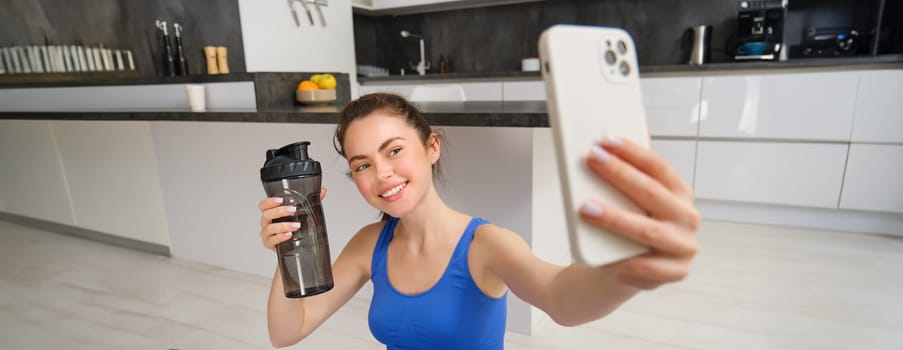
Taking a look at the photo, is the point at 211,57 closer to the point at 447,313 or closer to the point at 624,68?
the point at 447,313

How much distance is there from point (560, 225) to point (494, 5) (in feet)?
8.92

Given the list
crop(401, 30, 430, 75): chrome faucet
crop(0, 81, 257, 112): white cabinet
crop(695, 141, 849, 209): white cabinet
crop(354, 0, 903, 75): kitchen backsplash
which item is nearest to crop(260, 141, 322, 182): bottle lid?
crop(0, 81, 257, 112): white cabinet

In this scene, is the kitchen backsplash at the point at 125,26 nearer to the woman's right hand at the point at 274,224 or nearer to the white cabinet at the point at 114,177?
the white cabinet at the point at 114,177

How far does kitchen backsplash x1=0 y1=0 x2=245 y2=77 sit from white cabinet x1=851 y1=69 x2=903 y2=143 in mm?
3524

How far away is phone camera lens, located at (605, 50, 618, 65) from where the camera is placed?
1.51ft

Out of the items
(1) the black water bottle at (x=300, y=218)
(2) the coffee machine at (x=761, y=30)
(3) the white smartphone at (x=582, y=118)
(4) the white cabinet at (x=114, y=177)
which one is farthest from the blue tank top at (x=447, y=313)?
(2) the coffee machine at (x=761, y=30)

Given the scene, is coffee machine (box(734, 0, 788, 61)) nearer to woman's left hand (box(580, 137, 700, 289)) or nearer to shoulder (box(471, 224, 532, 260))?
shoulder (box(471, 224, 532, 260))

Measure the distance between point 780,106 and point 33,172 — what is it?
414cm

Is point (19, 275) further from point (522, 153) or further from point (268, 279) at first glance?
point (522, 153)

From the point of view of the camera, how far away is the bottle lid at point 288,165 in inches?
26.2

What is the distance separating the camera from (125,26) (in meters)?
3.58

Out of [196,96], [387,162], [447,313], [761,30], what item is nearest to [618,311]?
[447,313]

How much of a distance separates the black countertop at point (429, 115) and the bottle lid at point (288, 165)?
2.16 feet

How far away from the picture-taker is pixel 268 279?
213cm
